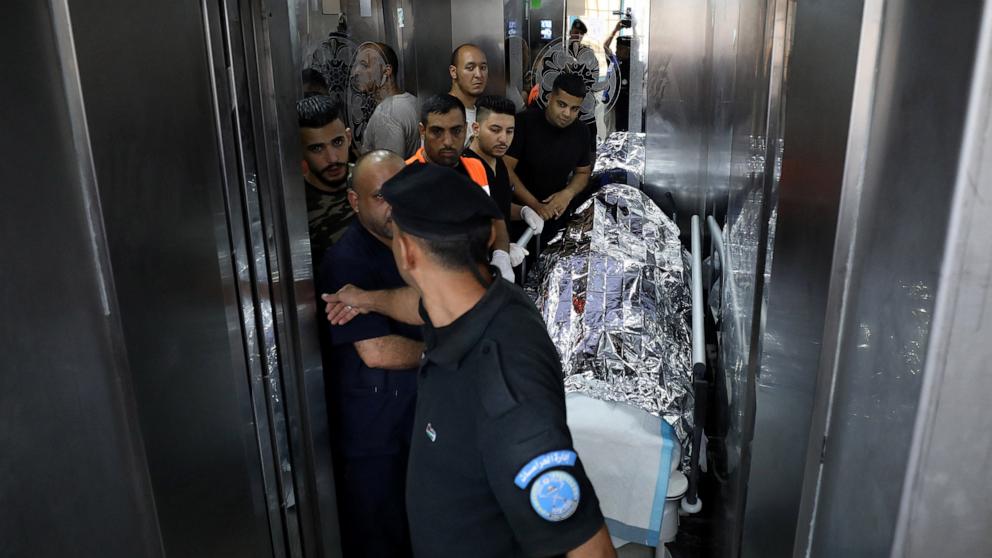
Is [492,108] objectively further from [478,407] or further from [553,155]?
[478,407]

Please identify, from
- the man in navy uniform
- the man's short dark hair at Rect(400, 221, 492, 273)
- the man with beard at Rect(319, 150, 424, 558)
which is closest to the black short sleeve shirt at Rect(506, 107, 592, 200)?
the man with beard at Rect(319, 150, 424, 558)

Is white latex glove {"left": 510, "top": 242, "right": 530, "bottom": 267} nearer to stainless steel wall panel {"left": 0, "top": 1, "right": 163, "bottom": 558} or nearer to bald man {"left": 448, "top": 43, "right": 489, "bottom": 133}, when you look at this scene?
bald man {"left": 448, "top": 43, "right": 489, "bottom": 133}

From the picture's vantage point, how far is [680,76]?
411 cm

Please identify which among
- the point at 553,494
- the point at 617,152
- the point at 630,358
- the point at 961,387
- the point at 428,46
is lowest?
the point at 630,358

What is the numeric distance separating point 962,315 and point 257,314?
49.6 inches

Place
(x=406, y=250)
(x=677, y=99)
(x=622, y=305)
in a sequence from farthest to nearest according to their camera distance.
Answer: (x=677, y=99) → (x=622, y=305) → (x=406, y=250)

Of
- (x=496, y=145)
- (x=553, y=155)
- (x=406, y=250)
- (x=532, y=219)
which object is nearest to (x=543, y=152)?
(x=553, y=155)

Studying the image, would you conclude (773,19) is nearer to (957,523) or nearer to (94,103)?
(957,523)

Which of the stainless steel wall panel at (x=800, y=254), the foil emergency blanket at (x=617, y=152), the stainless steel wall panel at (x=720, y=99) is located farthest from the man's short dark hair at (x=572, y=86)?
the stainless steel wall panel at (x=800, y=254)

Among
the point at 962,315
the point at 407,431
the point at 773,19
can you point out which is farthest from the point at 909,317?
the point at 407,431

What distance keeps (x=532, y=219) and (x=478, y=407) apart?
2438 millimetres

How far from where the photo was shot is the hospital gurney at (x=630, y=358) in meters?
1.98

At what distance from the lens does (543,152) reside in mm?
3994

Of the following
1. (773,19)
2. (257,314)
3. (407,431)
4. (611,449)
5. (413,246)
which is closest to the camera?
(413,246)
